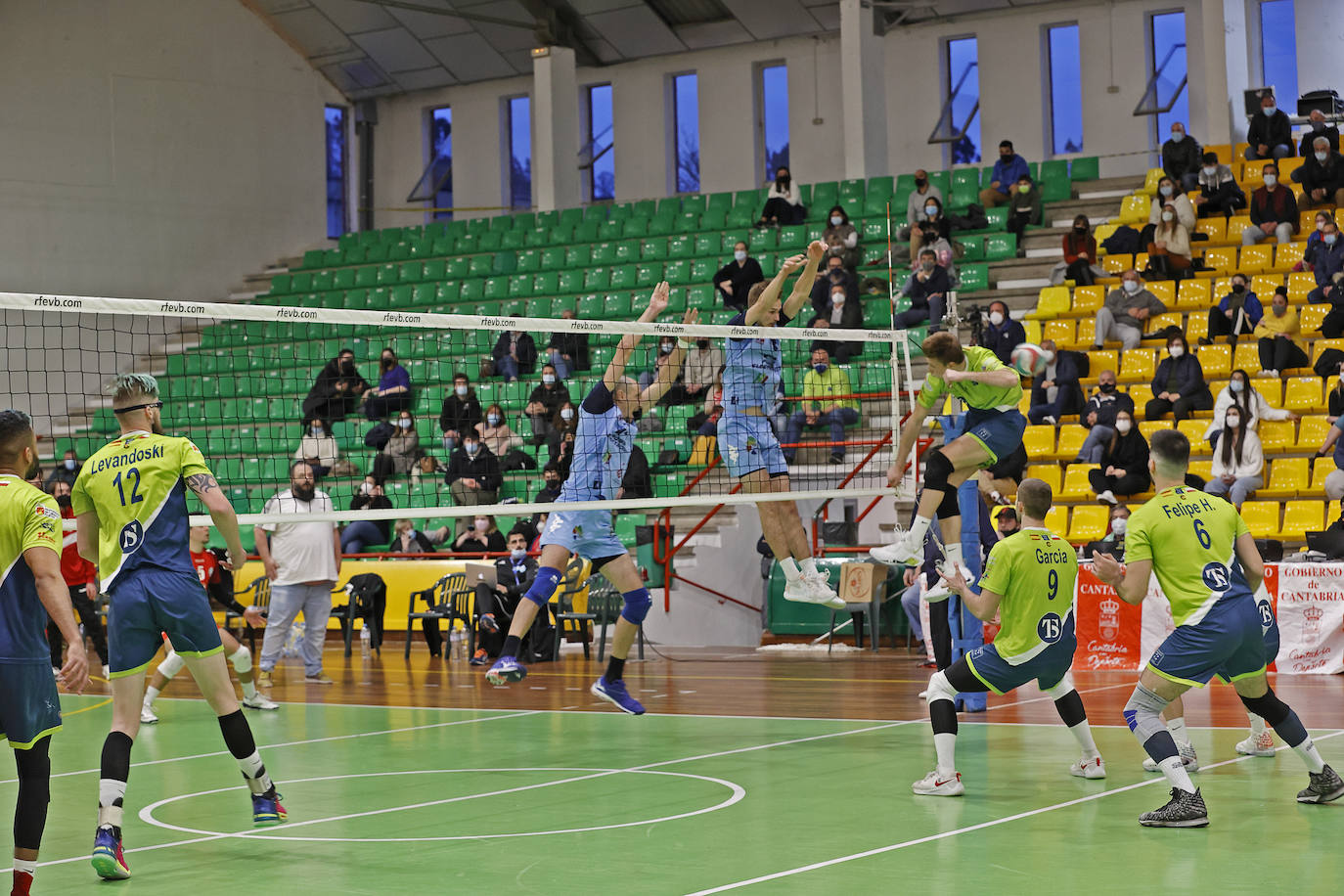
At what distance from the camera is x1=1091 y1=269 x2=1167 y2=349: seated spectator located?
19.4 m

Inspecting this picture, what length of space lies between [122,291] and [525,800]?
21.9 m

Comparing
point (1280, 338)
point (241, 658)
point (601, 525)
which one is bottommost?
point (241, 658)

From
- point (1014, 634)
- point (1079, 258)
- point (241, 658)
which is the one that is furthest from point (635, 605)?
point (1079, 258)

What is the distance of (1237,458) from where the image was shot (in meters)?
16.6

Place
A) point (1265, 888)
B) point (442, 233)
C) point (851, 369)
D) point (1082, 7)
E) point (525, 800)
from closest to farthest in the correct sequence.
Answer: point (1265, 888), point (525, 800), point (851, 369), point (1082, 7), point (442, 233)

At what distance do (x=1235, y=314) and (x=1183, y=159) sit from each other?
401 centimetres

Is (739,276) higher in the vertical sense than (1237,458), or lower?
higher

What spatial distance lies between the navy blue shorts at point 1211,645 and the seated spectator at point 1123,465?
966 centimetres

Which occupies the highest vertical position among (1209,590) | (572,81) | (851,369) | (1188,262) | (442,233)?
(572,81)

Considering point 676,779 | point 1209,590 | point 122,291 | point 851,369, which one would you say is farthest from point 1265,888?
point 122,291

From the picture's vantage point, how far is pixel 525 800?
8039mm

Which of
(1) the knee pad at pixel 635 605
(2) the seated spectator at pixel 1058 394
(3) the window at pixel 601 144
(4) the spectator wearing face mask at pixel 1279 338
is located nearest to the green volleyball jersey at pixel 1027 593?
(1) the knee pad at pixel 635 605

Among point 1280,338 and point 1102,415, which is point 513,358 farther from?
point 1280,338

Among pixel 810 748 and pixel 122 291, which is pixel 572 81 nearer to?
pixel 122 291
